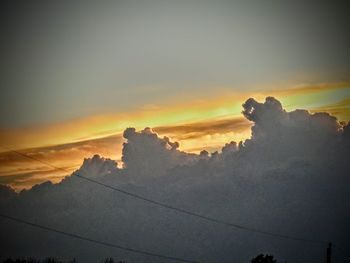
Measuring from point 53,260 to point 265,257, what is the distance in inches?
3756

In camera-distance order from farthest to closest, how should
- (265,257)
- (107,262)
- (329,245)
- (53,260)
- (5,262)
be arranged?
(107,262), (53,260), (5,262), (265,257), (329,245)

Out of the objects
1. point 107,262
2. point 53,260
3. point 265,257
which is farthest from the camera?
point 107,262

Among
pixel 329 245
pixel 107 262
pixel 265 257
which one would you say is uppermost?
pixel 329 245

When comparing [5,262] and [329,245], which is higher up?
[329,245]

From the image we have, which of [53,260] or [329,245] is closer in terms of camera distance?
[329,245]

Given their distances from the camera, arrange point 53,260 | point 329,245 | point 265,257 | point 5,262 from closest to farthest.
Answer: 1. point 329,245
2. point 265,257
3. point 5,262
4. point 53,260

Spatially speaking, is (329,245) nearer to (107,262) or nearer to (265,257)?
(265,257)

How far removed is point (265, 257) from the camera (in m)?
71.6

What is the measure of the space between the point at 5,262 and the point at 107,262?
48.5 metres

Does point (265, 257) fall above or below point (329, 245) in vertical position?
below

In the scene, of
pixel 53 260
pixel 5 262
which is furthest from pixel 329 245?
pixel 53 260

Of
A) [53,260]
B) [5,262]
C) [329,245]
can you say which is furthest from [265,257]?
[53,260]

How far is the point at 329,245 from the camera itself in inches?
2151

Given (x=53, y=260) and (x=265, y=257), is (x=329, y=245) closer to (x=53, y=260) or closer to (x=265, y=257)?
(x=265, y=257)
